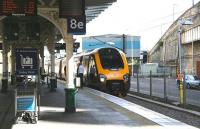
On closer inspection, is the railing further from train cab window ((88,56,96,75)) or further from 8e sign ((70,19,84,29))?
8e sign ((70,19,84,29))

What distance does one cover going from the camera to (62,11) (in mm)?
17938

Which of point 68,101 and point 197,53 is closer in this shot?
point 68,101

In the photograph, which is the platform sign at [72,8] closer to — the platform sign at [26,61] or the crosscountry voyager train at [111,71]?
the platform sign at [26,61]

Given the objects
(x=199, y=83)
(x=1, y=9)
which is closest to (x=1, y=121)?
(x=1, y=9)

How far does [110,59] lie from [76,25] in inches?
631

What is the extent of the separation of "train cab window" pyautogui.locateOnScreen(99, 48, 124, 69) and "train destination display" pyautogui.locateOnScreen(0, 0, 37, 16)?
15.7 metres

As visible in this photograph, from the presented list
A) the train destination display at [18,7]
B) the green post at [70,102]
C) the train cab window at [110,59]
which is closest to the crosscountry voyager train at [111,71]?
the train cab window at [110,59]

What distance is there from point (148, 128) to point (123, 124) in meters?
1.11

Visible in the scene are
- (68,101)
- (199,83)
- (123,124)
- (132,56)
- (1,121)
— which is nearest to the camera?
(123,124)

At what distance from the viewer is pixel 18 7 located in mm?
17906

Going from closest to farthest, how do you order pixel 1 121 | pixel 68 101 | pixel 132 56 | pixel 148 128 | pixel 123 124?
pixel 148 128 < pixel 123 124 < pixel 1 121 < pixel 68 101 < pixel 132 56

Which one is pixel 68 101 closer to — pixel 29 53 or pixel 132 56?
pixel 29 53

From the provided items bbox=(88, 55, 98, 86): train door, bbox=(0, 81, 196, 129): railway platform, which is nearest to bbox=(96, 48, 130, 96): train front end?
bbox=(88, 55, 98, 86): train door

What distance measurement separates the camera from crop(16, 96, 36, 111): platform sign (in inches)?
615
